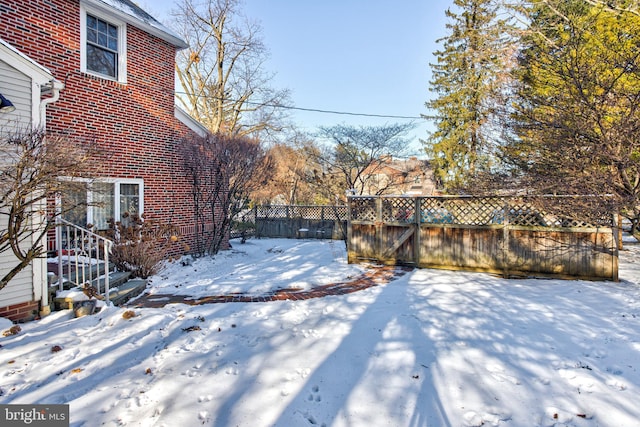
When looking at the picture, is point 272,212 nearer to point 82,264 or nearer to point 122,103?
point 122,103

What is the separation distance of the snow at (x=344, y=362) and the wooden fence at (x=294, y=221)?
1009 cm

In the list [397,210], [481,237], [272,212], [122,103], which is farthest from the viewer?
[272,212]

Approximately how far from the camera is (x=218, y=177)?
9.05 metres

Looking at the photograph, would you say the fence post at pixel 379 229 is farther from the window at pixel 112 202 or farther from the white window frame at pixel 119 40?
the white window frame at pixel 119 40

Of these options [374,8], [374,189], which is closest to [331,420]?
[374,8]

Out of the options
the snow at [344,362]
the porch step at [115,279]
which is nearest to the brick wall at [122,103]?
the porch step at [115,279]

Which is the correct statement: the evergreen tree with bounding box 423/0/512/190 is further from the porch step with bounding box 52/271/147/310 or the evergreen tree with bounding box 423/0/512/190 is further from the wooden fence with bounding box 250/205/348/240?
the porch step with bounding box 52/271/147/310

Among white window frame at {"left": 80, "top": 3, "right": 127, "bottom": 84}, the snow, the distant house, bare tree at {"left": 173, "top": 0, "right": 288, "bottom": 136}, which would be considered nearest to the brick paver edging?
the snow

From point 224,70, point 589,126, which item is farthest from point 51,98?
point 224,70

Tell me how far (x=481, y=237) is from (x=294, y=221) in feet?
32.3

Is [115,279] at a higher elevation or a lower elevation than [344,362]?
higher

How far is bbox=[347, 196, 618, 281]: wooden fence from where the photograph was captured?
21.3 feet

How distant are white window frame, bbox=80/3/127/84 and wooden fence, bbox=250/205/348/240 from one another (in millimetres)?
8750

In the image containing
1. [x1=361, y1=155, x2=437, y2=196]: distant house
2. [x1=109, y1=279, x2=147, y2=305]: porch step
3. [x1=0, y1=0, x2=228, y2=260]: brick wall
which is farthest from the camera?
[x1=361, y1=155, x2=437, y2=196]: distant house
